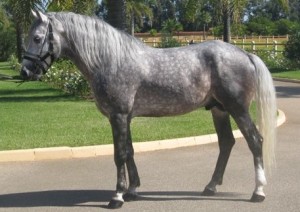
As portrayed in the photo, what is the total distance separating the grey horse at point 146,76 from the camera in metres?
5.60

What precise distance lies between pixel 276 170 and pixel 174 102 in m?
2.22

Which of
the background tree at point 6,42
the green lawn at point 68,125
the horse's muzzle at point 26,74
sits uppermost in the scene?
the horse's muzzle at point 26,74

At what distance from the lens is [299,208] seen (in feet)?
18.2

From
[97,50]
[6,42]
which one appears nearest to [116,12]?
[97,50]

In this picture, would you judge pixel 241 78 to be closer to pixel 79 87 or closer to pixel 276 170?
pixel 276 170

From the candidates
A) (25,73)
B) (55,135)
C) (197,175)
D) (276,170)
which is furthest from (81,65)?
(55,135)

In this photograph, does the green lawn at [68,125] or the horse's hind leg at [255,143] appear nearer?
the horse's hind leg at [255,143]

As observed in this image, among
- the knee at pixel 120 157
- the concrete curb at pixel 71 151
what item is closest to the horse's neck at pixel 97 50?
the knee at pixel 120 157

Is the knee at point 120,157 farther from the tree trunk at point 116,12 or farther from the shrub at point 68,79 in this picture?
the shrub at point 68,79

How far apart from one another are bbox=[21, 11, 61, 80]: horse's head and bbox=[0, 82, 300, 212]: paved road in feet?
4.53

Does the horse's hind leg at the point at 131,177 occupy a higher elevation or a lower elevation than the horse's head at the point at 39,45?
lower

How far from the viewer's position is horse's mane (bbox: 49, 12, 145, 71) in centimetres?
564

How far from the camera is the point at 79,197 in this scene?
6.19 metres

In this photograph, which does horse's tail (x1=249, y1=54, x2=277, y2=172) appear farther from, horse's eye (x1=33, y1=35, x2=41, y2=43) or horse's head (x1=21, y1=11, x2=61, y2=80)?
horse's eye (x1=33, y1=35, x2=41, y2=43)
